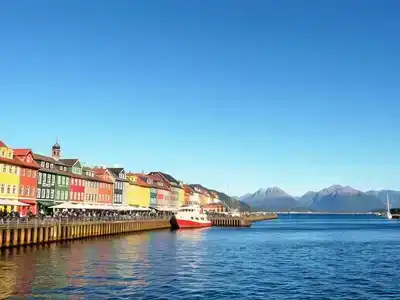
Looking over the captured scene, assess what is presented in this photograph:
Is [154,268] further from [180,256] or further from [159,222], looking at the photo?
[159,222]

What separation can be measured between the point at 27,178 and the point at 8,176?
6830 millimetres

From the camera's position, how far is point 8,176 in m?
82.8

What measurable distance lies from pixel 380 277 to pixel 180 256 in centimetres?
2263

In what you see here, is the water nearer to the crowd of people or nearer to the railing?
the railing

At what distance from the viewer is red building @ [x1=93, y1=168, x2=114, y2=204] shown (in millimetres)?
124213

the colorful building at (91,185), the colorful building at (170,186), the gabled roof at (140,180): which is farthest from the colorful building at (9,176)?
the colorful building at (170,186)

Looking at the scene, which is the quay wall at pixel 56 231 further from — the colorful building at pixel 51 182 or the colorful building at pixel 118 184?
the colorful building at pixel 118 184

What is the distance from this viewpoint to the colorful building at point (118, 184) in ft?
438

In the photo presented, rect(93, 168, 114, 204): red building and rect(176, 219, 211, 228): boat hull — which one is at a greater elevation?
rect(93, 168, 114, 204): red building

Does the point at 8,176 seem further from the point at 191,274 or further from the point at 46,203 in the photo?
the point at 191,274

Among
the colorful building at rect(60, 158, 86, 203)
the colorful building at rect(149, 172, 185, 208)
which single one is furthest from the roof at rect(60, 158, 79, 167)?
the colorful building at rect(149, 172, 185, 208)

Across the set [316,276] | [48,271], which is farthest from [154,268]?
[316,276]

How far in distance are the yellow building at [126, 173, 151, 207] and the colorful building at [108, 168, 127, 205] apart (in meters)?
4.19

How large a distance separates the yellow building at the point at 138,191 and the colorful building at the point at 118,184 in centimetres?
419
